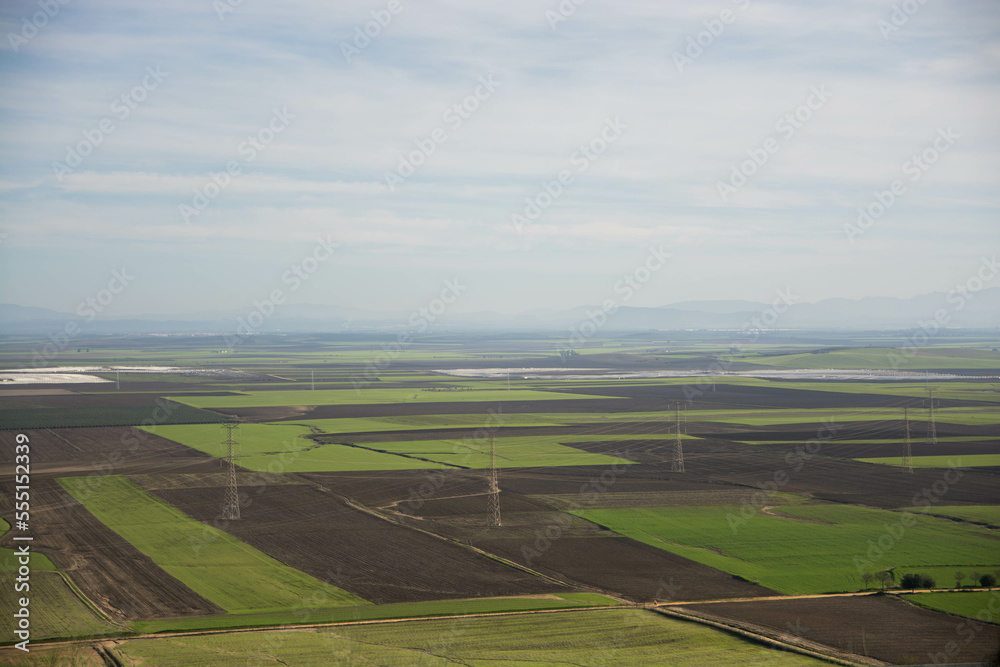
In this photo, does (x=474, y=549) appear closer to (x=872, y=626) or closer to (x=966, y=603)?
(x=872, y=626)

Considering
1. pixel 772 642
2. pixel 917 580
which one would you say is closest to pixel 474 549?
pixel 772 642

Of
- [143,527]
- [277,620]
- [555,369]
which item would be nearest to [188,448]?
[143,527]

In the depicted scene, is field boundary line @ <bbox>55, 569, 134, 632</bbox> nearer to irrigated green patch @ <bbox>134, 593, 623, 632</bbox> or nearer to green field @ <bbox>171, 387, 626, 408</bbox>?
irrigated green patch @ <bbox>134, 593, 623, 632</bbox>

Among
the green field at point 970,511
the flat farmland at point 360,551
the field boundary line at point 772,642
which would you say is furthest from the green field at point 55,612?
the green field at point 970,511

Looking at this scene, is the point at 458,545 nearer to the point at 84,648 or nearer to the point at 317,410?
the point at 84,648

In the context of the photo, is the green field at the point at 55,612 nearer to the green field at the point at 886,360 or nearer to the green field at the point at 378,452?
the green field at the point at 378,452
